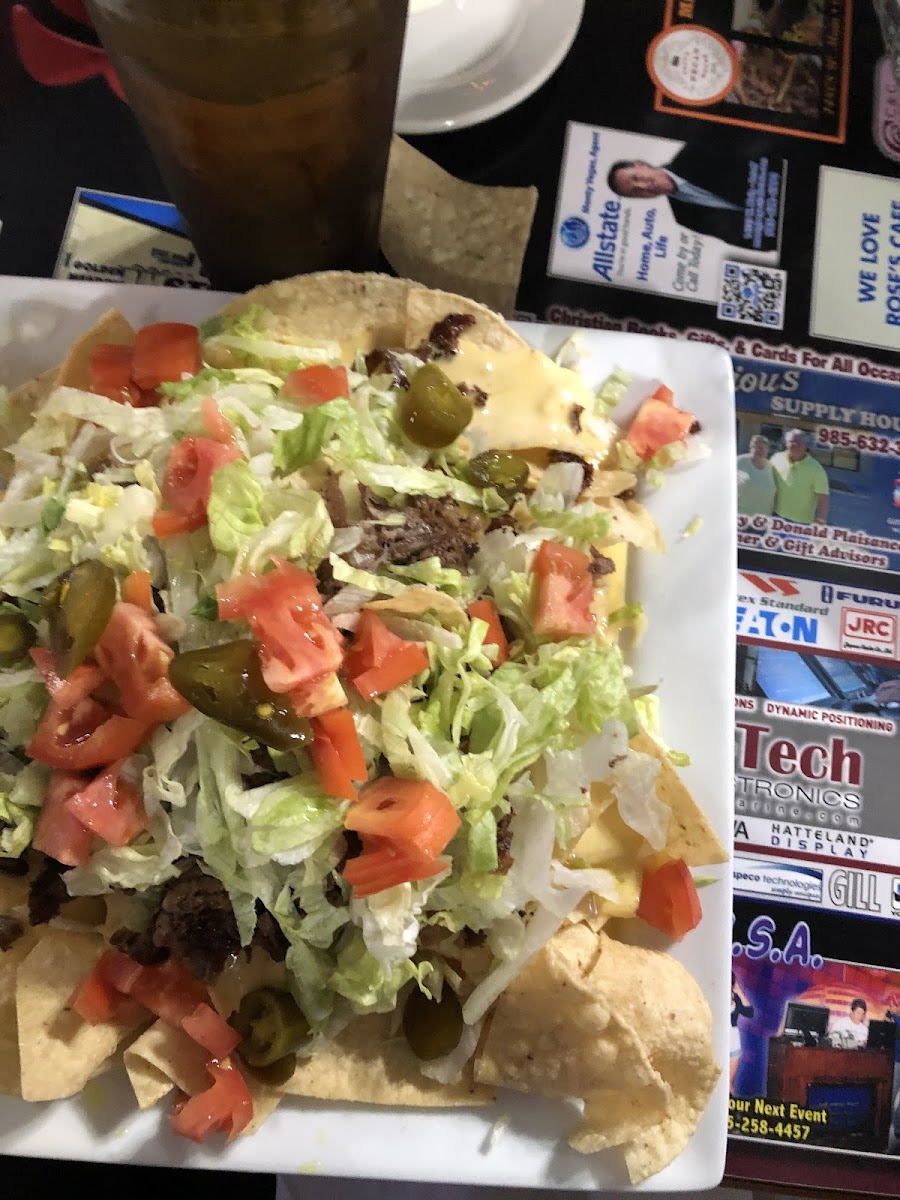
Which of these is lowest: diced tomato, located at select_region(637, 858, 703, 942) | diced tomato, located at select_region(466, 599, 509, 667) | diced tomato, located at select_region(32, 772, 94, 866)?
diced tomato, located at select_region(637, 858, 703, 942)

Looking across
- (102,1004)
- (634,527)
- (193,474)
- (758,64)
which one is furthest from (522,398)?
(758,64)

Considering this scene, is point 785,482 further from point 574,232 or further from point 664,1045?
point 664,1045

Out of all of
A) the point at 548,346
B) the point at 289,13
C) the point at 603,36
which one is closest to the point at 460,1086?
the point at 548,346

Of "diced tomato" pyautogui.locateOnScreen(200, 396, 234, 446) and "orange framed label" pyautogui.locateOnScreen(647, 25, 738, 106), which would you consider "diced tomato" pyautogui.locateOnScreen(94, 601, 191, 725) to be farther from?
"orange framed label" pyautogui.locateOnScreen(647, 25, 738, 106)

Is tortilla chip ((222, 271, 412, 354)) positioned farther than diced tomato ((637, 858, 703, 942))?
Yes

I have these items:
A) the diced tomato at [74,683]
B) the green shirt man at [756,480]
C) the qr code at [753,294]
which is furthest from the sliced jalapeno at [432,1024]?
the qr code at [753,294]

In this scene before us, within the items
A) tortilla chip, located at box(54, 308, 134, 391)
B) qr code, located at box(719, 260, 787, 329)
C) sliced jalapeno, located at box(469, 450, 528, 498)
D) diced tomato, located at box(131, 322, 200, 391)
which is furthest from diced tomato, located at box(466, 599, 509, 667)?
qr code, located at box(719, 260, 787, 329)
